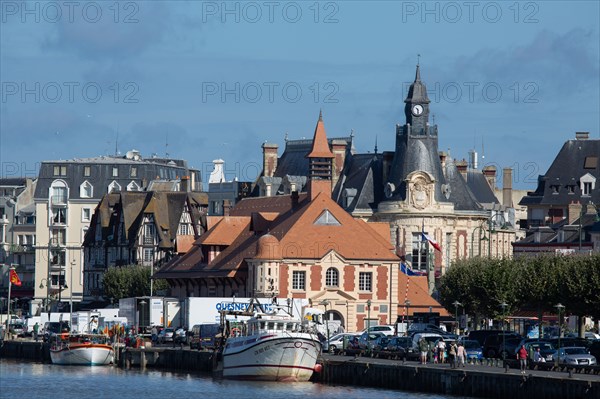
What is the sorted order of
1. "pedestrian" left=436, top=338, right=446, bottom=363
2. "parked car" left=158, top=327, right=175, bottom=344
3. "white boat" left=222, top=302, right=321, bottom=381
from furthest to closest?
"parked car" left=158, top=327, right=175, bottom=344 < "white boat" left=222, top=302, right=321, bottom=381 < "pedestrian" left=436, top=338, right=446, bottom=363

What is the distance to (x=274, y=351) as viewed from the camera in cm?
10631

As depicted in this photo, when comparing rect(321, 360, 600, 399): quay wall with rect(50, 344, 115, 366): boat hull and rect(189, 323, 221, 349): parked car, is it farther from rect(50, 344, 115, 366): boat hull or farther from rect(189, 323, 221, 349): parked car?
rect(50, 344, 115, 366): boat hull

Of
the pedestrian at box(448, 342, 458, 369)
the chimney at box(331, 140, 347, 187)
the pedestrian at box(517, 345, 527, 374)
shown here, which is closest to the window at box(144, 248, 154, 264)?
the chimney at box(331, 140, 347, 187)

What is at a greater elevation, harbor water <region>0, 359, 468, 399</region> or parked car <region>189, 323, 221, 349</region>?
parked car <region>189, 323, 221, 349</region>

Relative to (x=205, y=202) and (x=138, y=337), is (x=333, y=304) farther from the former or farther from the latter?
(x=205, y=202)

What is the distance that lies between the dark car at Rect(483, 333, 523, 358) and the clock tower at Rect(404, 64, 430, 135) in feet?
209

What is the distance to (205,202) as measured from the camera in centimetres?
19838

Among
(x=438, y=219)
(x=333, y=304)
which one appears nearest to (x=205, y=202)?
(x=438, y=219)

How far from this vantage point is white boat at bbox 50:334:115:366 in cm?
13050

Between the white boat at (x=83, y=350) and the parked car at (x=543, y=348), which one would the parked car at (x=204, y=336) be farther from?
the parked car at (x=543, y=348)

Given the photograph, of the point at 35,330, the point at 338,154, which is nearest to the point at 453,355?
the point at 35,330

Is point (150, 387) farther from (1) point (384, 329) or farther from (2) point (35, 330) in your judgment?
(2) point (35, 330)

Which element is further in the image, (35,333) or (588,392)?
(35,333)

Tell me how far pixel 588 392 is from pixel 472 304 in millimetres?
57504
